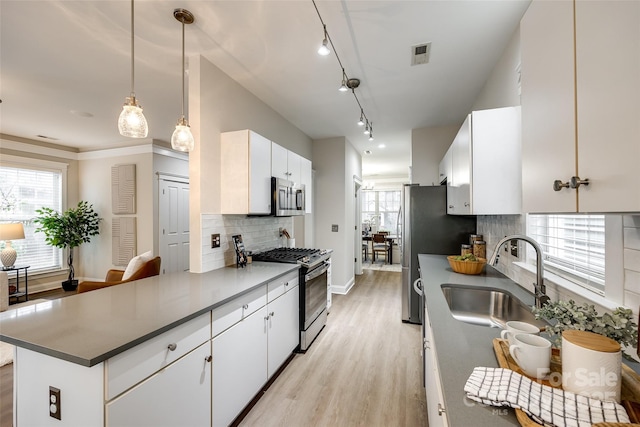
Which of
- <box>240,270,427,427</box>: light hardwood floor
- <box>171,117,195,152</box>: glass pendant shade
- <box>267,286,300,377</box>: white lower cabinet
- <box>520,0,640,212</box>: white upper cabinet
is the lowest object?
<box>240,270,427,427</box>: light hardwood floor

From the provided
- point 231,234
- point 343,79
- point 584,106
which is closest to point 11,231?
point 231,234

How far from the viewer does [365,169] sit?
8031 millimetres

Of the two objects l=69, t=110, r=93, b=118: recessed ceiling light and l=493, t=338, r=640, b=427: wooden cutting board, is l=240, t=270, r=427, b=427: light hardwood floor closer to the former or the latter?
l=493, t=338, r=640, b=427: wooden cutting board

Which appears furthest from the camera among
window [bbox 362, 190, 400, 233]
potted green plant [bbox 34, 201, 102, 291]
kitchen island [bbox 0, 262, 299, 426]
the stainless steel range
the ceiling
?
window [bbox 362, 190, 400, 233]

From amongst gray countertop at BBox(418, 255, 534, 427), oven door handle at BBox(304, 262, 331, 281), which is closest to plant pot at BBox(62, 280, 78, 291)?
oven door handle at BBox(304, 262, 331, 281)

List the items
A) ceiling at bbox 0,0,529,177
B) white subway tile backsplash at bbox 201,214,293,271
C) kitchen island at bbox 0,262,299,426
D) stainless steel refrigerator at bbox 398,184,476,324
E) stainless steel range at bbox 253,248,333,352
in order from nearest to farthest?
kitchen island at bbox 0,262,299,426
ceiling at bbox 0,0,529,177
white subway tile backsplash at bbox 201,214,293,271
stainless steel range at bbox 253,248,333,352
stainless steel refrigerator at bbox 398,184,476,324

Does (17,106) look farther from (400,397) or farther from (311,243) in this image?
(400,397)

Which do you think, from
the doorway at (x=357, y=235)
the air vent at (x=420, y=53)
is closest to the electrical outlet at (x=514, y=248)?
the air vent at (x=420, y=53)

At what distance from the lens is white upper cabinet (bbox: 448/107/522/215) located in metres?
1.62

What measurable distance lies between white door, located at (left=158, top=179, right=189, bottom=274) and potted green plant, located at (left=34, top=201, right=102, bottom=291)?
1394mm

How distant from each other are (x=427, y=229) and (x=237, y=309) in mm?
2426

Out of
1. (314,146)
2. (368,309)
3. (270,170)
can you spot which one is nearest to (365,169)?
(314,146)

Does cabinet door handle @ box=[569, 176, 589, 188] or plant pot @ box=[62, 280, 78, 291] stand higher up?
cabinet door handle @ box=[569, 176, 589, 188]

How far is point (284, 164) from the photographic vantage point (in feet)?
10.1
